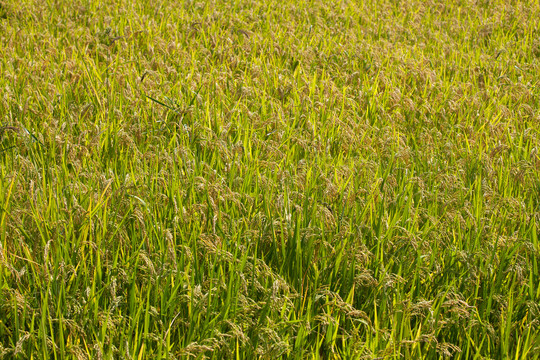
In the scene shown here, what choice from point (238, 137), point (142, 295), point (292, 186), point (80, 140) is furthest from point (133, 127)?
point (142, 295)

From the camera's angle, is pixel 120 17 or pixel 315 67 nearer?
pixel 315 67

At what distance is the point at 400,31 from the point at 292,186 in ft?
12.9

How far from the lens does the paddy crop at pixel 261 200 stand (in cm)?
189

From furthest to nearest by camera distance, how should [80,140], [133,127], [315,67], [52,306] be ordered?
[315,67]
[133,127]
[80,140]
[52,306]

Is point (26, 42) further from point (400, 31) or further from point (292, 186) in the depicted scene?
point (400, 31)

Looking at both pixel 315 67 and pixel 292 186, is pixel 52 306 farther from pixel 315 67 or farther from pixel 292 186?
pixel 315 67

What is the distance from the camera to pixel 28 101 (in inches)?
129

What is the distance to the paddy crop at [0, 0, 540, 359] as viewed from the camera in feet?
6.20

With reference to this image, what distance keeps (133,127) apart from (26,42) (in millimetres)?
2089

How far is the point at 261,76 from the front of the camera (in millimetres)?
4410

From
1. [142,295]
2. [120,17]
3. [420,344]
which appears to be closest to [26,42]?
[120,17]

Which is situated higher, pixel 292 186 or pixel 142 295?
pixel 292 186

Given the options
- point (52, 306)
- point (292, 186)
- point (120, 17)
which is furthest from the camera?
point (120, 17)

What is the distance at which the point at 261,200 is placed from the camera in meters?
2.64
